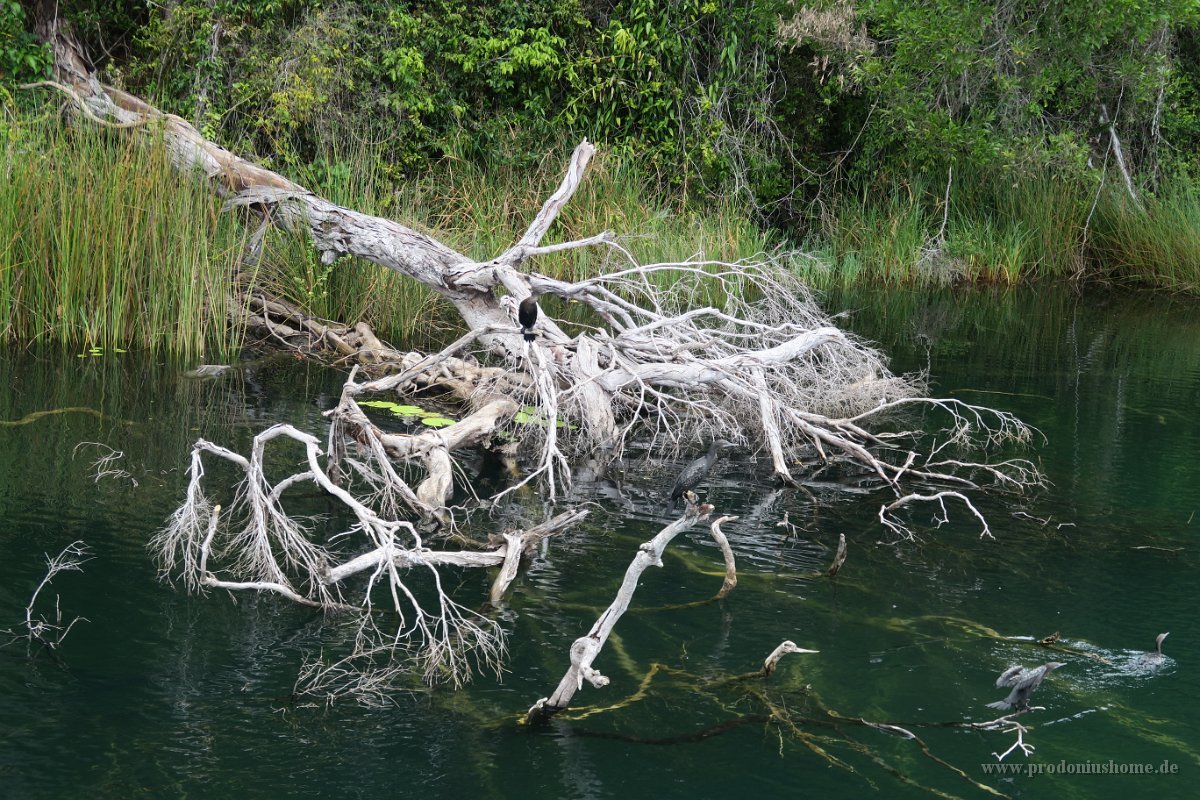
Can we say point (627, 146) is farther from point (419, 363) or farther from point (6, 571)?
point (6, 571)

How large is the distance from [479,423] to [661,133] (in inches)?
333

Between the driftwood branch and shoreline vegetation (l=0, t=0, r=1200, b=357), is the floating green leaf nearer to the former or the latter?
shoreline vegetation (l=0, t=0, r=1200, b=357)

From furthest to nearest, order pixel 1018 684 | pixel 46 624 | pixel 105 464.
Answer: pixel 105 464, pixel 46 624, pixel 1018 684

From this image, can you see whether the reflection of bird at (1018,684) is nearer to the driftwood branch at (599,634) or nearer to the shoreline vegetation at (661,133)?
the driftwood branch at (599,634)

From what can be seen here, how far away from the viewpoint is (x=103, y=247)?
24.9ft

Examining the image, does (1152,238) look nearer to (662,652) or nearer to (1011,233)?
(1011,233)

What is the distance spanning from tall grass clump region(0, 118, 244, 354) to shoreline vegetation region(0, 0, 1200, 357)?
0.10ft

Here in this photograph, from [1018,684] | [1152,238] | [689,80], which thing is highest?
[689,80]

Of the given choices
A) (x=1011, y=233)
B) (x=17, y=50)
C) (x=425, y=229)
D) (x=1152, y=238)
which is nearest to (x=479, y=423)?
(x=425, y=229)

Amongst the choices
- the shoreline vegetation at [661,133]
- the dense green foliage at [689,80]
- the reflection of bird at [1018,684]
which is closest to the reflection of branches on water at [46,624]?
the reflection of bird at [1018,684]

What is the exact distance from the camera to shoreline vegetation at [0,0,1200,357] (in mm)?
9008

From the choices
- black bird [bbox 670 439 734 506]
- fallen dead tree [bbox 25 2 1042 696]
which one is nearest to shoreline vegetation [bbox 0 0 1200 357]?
fallen dead tree [bbox 25 2 1042 696]

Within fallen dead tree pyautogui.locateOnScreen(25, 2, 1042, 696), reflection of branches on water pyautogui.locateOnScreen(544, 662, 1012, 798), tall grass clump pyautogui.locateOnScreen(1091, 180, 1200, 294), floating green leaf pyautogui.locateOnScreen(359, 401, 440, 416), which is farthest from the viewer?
tall grass clump pyautogui.locateOnScreen(1091, 180, 1200, 294)

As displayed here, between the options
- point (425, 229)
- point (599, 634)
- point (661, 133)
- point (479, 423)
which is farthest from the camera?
point (661, 133)
